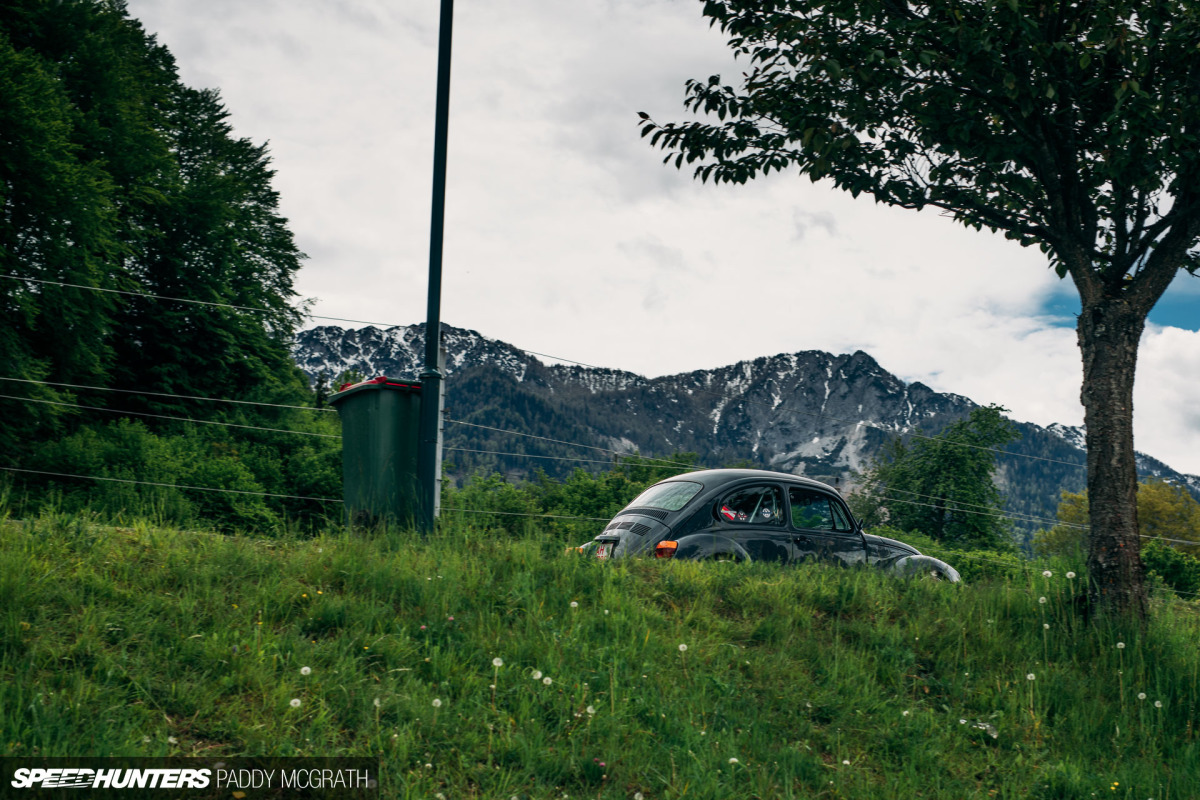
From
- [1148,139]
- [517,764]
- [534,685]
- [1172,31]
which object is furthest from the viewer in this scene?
[1148,139]

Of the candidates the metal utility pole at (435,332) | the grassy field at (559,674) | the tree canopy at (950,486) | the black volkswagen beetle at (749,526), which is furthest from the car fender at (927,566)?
the tree canopy at (950,486)

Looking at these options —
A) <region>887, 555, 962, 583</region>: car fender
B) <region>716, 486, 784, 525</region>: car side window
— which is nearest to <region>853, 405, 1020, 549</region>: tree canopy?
<region>887, 555, 962, 583</region>: car fender

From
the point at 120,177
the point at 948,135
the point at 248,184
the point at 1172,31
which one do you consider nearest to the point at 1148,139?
the point at 1172,31

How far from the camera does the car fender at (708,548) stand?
7867mm

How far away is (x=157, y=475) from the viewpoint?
2405 cm

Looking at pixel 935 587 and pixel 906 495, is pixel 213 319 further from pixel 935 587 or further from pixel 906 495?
pixel 906 495

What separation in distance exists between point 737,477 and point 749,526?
570 mm

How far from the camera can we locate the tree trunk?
6.32 m

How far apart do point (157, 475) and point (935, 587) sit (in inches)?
945

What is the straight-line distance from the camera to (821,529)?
353 inches

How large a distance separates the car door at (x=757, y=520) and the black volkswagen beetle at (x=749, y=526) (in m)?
0.01

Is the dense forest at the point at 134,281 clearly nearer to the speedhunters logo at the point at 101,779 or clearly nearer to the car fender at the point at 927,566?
the speedhunters logo at the point at 101,779

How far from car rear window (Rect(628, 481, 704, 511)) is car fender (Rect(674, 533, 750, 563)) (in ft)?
1.53

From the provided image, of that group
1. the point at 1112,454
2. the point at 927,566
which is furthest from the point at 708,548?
the point at 1112,454
